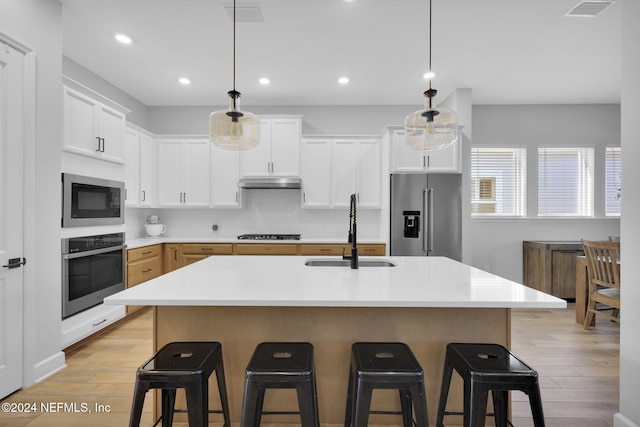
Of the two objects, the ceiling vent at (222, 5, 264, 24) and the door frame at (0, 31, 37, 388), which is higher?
the ceiling vent at (222, 5, 264, 24)

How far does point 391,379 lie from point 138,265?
3.44 meters

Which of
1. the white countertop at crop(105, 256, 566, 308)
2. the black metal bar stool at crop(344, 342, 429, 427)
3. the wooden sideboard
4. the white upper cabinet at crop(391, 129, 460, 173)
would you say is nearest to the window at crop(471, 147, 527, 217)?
the wooden sideboard

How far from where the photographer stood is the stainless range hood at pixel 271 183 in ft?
15.0

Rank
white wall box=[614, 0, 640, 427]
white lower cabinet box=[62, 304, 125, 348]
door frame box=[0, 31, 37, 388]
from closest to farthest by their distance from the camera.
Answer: white wall box=[614, 0, 640, 427] < door frame box=[0, 31, 37, 388] < white lower cabinet box=[62, 304, 125, 348]

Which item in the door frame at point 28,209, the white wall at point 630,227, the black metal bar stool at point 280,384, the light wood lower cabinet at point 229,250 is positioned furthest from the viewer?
the light wood lower cabinet at point 229,250

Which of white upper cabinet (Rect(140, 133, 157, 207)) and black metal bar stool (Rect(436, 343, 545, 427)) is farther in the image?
white upper cabinet (Rect(140, 133, 157, 207))

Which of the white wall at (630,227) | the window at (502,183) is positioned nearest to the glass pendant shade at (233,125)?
the white wall at (630,227)

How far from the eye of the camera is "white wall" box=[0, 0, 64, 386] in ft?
7.54

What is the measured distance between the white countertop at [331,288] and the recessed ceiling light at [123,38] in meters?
2.36

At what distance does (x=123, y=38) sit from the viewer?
124 inches

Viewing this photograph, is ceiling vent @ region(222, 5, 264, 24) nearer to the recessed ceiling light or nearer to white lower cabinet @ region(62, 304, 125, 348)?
the recessed ceiling light

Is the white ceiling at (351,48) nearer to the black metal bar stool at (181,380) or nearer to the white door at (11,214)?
the white door at (11,214)

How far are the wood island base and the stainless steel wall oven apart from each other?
150cm

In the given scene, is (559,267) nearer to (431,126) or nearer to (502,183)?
(502,183)
